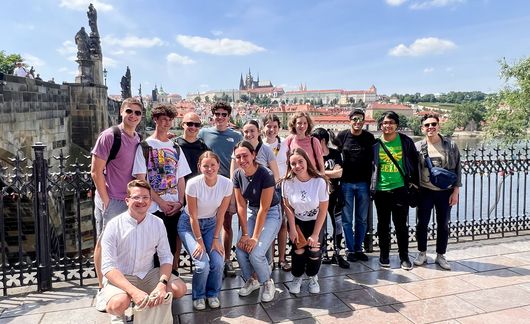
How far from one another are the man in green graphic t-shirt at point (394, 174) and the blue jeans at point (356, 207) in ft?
0.40

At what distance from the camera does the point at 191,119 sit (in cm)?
379

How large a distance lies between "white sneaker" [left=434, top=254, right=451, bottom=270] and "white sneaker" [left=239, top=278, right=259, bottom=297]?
2098 millimetres

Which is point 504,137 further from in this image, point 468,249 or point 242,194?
point 242,194

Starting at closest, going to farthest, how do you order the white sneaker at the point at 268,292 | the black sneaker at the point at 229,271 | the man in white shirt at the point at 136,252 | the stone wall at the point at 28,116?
the man in white shirt at the point at 136,252 < the white sneaker at the point at 268,292 < the black sneaker at the point at 229,271 < the stone wall at the point at 28,116

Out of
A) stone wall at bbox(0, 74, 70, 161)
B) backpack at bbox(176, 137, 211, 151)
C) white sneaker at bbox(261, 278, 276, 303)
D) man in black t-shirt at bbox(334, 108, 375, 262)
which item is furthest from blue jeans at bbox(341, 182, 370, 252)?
stone wall at bbox(0, 74, 70, 161)

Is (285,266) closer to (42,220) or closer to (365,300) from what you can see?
(365,300)

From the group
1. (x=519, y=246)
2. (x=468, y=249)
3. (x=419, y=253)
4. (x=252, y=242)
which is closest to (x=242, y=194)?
(x=252, y=242)

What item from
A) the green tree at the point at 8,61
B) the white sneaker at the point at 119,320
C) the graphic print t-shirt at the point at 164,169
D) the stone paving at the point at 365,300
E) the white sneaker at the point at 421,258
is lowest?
the stone paving at the point at 365,300

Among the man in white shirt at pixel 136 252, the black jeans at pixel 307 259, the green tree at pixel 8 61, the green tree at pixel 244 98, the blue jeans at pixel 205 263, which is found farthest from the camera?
the green tree at pixel 244 98

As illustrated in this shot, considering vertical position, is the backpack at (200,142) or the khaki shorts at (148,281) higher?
the backpack at (200,142)

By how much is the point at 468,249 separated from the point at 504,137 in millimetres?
16810

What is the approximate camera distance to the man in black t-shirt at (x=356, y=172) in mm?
4391

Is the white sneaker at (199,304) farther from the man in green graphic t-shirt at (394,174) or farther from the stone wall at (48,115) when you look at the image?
the stone wall at (48,115)

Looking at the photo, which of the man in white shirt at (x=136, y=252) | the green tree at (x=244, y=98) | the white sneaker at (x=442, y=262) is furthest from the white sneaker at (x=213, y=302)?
the green tree at (x=244, y=98)
